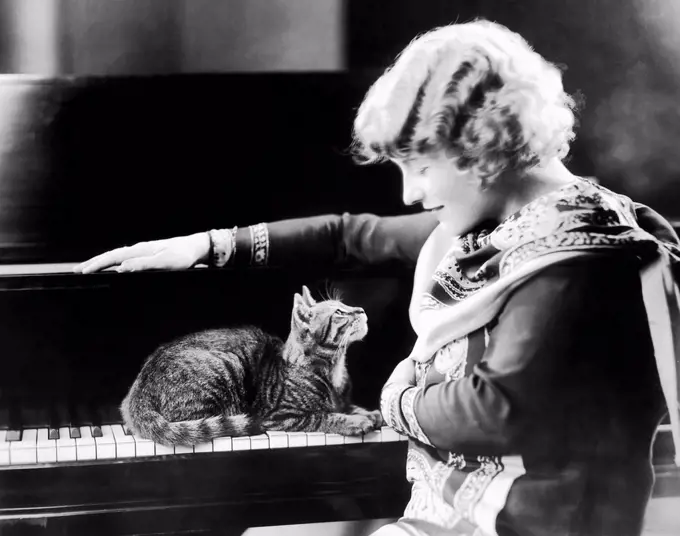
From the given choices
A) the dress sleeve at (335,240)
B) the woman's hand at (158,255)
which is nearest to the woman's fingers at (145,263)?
the woman's hand at (158,255)

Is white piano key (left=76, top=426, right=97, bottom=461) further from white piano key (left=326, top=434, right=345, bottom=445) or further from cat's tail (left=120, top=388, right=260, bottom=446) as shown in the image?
white piano key (left=326, top=434, right=345, bottom=445)

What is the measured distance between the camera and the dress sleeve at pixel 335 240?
1708mm

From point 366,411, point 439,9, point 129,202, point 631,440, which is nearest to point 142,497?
point 366,411

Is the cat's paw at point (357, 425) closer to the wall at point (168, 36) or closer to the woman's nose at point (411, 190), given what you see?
the woman's nose at point (411, 190)

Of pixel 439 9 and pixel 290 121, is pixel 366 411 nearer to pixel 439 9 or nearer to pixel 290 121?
pixel 290 121

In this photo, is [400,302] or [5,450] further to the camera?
[400,302]

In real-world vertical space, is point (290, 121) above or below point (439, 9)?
below

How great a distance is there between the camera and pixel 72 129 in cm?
163

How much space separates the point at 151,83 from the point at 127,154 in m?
0.16

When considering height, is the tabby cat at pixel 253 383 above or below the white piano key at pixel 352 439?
above

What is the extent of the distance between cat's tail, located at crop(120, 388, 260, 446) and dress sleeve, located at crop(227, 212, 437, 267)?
0.34 metres

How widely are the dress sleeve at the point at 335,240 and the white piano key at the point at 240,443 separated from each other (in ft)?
1.22

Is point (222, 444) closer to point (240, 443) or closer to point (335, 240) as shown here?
point (240, 443)

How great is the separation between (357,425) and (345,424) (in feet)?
0.09
